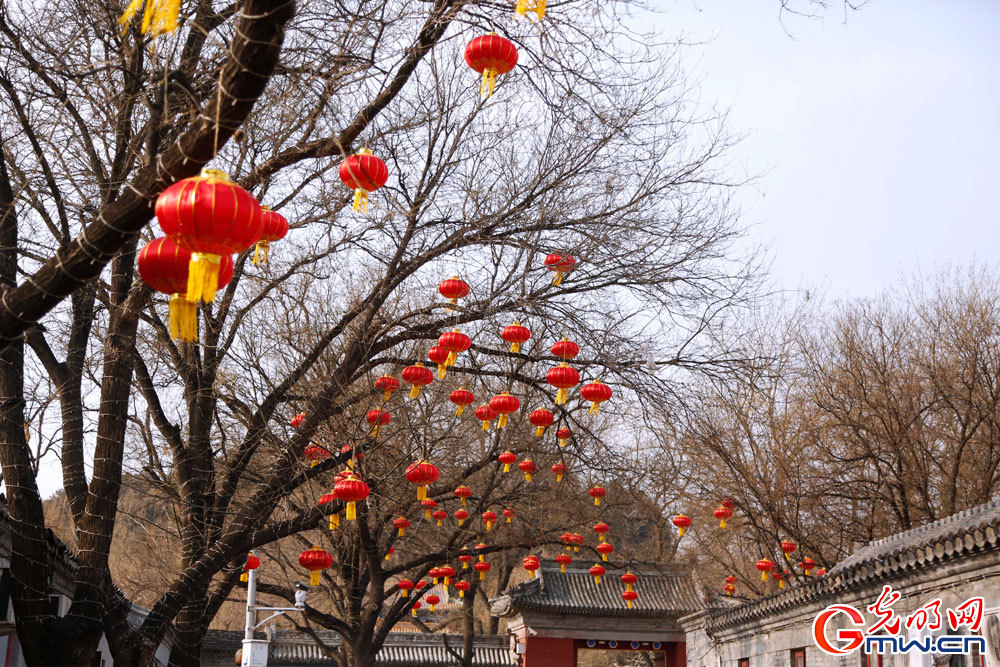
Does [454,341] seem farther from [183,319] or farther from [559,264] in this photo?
[183,319]

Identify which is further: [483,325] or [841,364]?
[841,364]

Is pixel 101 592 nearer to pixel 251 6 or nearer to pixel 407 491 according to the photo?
pixel 251 6

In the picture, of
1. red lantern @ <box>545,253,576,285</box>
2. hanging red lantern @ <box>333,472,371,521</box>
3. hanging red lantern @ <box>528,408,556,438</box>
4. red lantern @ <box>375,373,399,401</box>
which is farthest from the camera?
hanging red lantern @ <box>528,408,556,438</box>

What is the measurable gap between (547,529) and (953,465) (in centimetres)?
740

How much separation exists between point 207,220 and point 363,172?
258 cm

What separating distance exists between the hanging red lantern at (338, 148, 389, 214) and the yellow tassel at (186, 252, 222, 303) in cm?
230

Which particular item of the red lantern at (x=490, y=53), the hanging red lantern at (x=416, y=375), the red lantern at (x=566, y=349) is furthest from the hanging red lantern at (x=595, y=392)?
the red lantern at (x=490, y=53)

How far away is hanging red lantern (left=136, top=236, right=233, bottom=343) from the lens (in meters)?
4.61

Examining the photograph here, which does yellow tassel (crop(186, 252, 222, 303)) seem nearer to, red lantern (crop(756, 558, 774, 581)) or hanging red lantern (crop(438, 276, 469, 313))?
hanging red lantern (crop(438, 276, 469, 313))

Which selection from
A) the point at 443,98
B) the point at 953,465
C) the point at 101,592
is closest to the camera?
the point at 101,592

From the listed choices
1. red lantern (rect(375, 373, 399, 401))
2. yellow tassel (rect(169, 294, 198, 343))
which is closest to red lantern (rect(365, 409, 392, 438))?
red lantern (rect(375, 373, 399, 401))

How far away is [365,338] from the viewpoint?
9055 millimetres

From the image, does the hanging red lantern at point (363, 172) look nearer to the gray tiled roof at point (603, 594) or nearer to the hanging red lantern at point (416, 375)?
the hanging red lantern at point (416, 375)

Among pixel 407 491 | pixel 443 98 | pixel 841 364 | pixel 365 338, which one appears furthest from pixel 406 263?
pixel 841 364
